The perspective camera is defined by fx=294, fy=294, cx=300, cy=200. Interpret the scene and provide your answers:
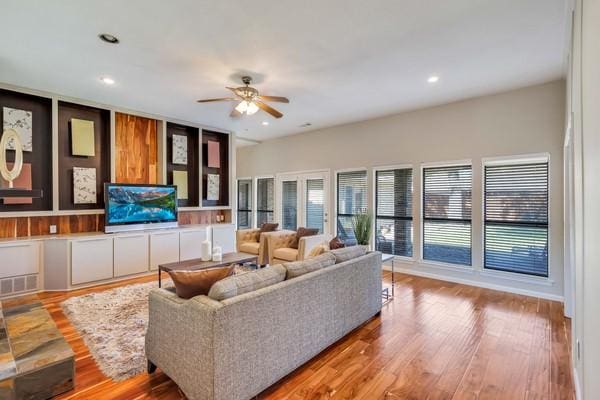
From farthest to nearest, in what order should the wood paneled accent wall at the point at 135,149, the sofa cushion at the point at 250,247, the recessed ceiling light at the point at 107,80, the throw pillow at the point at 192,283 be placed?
the sofa cushion at the point at 250,247 < the wood paneled accent wall at the point at 135,149 < the recessed ceiling light at the point at 107,80 < the throw pillow at the point at 192,283

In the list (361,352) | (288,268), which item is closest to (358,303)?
(361,352)

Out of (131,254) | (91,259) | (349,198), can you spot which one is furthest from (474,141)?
(91,259)

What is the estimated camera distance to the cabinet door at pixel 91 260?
4.33 m

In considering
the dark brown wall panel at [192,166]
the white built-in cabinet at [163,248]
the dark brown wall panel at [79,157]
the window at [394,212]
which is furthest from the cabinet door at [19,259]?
the window at [394,212]

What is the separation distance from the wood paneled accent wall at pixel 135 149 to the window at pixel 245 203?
3.20 meters

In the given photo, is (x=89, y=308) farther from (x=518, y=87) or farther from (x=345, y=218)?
(x=518, y=87)

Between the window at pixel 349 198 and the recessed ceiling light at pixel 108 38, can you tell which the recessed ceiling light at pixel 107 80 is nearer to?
the recessed ceiling light at pixel 108 38

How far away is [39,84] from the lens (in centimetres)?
410

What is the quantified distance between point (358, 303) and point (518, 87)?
3862 millimetres

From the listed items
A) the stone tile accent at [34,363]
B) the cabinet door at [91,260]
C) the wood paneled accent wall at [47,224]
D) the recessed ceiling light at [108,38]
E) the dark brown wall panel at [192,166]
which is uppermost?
the recessed ceiling light at [108,38]

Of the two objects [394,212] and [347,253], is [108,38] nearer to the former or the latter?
[347,253]

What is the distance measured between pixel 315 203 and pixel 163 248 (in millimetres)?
3379

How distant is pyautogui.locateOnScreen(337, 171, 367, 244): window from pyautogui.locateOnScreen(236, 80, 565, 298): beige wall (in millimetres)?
178

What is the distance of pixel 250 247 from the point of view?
17.9 ft
